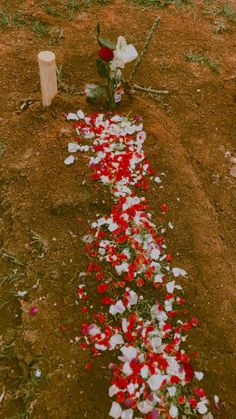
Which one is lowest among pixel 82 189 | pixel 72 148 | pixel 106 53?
pixel 82 189

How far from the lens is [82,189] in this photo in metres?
2.43

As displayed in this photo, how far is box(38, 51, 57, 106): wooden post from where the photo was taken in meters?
2.48

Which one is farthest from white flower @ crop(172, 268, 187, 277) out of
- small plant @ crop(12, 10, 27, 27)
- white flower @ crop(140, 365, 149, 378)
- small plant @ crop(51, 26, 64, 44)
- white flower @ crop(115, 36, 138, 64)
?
small plant @ crop(12, 10, 27, 27)

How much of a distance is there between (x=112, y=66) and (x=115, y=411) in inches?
77.6

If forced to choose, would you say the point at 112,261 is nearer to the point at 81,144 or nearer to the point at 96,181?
the point at 96,181

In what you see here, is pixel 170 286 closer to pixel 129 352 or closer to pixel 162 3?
pixel 129 352

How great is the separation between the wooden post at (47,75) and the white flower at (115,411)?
1.88 metres

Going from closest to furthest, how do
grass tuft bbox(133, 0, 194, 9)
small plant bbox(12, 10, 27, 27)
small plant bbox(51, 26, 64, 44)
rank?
1. small plant bbox(51, 26, 64, 44)
2. small plant bbox(12, 10, 27, 27)
3. grass tuft bbox(133, 0, 194, 9)

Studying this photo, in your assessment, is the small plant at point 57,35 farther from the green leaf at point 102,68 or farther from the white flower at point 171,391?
the white flower at point 171,391

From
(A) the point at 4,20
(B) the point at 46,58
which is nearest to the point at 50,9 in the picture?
(A) the point at 4,20

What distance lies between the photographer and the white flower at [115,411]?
1781 millimetres

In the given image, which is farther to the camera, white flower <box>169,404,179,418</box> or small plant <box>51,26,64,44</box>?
small plant <box>51,26,64,44</box>

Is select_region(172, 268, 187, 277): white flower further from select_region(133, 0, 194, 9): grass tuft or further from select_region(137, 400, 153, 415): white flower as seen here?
select_region(133, 0, 194, 9): grass tuft

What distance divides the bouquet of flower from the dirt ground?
0.14 metres
